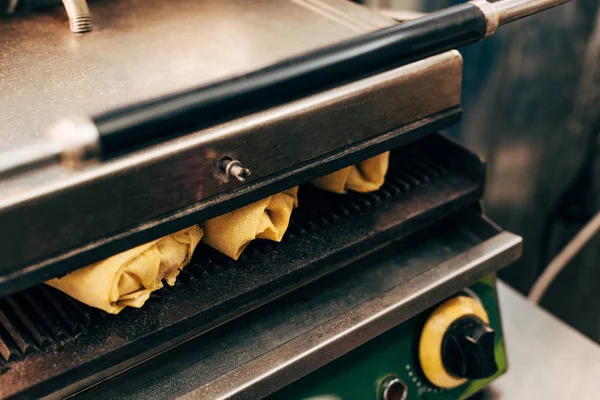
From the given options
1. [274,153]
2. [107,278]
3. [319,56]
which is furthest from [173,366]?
[319,56]

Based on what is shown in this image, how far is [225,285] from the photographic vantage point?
681mm

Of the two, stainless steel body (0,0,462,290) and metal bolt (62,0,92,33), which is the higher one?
metal bolt (62,0,92,33)

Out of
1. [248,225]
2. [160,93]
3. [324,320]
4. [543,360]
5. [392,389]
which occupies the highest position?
[160,93]

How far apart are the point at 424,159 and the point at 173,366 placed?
17.1 inches

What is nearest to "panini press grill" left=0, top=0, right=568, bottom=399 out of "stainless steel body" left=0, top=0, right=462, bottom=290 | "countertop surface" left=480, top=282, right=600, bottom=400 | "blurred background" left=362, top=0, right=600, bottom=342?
"stainless steel body" left=0, top=0, right=462, bottom=290

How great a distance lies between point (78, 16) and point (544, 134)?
3.57 feet

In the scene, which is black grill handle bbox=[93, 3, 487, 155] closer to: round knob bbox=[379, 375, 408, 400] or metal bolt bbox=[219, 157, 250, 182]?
metal bolt bbox=[219, 157, 250, 182]

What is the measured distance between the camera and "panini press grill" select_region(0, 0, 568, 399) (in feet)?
Answer: 1.81

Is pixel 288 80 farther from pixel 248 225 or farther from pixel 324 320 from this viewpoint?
pixel 324 320

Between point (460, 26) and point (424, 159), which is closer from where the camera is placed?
point (460, 26)

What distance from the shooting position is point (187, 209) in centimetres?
59

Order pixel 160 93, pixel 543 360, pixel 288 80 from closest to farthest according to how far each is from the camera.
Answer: pixel 288 80 < pixel 160 93 < pixel 543 360

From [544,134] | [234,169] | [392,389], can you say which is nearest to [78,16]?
[234,169]

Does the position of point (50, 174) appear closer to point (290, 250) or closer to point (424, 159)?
point (290, 250)
